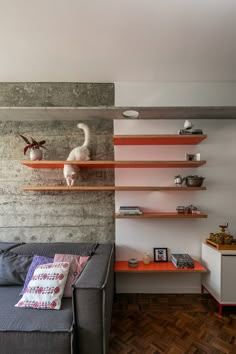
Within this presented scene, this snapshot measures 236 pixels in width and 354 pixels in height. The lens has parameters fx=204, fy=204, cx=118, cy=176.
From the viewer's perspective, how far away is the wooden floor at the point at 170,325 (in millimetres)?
1703

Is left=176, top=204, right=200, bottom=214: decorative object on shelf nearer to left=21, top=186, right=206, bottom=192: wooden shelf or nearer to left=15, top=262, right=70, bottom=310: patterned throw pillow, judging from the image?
left=21, top=186, right=206, bottom=192: wooden shelf

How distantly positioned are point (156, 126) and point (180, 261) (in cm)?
166

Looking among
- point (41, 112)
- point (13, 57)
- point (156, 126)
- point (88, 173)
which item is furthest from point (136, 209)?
Result: point (13, 57)

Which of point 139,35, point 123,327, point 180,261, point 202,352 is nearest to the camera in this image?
point 202,352

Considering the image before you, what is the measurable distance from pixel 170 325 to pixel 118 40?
2743 millimetres

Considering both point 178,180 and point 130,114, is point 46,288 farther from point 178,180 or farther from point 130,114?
point 130,114

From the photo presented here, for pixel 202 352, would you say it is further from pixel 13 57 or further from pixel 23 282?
pixel 13 57

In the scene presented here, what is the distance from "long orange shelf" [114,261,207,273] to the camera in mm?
2275

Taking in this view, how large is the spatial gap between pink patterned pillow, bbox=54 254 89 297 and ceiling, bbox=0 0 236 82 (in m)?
2.02

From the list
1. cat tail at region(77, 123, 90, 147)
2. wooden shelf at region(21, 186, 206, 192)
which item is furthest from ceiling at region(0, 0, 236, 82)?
wooden shelf at region(21, 186, 206, 192)

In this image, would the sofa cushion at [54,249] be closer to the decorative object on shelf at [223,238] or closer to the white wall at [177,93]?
the decorative object on shelf at [223,238]

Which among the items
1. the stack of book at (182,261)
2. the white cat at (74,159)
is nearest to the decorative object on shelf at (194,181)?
the stack of book at (182,261)

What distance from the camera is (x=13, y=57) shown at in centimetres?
212

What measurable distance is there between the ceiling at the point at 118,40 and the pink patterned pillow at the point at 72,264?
2.02 m
